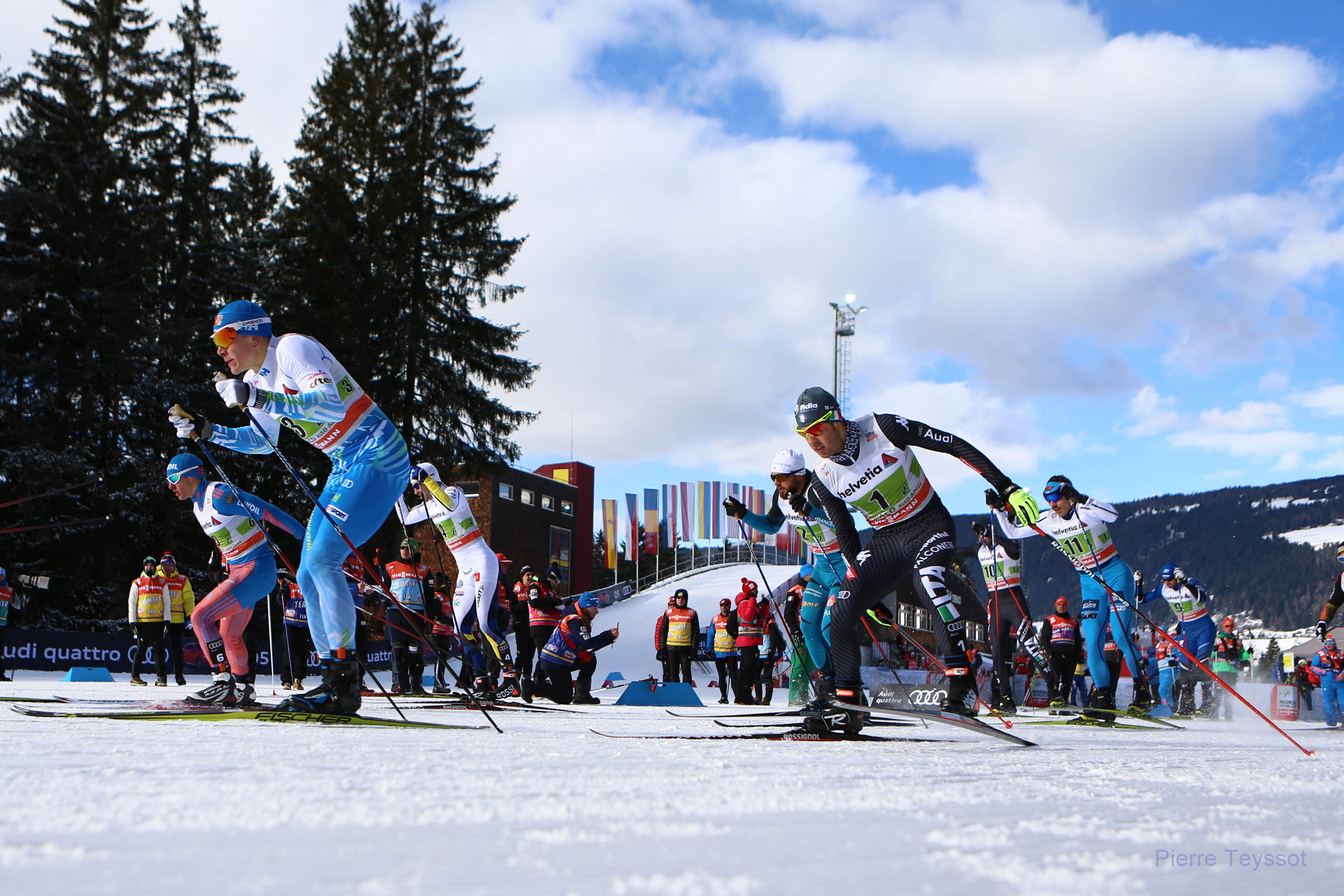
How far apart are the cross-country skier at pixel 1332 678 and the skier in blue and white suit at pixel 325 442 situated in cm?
1223

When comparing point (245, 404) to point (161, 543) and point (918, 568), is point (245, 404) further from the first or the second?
point (161, 543)

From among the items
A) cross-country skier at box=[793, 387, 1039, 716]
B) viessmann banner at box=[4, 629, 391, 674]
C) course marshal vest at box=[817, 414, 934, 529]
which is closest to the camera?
cross-country skier at box=[793, 387, 1039, 716]

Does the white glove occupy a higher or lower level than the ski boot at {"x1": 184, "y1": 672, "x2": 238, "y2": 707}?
higher

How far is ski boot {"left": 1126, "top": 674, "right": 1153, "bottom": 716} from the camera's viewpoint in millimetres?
9219

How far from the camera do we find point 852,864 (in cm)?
142

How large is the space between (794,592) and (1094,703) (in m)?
4.06

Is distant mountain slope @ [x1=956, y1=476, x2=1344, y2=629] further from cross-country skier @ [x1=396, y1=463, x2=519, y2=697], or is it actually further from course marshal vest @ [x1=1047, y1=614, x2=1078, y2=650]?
cross-country skier @ [x1=396, y1=463, x2=519, y2=697]

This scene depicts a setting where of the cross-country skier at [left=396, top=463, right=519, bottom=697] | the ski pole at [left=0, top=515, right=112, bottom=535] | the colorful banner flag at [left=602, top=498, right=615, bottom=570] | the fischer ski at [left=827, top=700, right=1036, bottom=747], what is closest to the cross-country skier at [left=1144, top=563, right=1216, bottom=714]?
the cross-country skier at [left=396, top=463, right=519, bottom=697]

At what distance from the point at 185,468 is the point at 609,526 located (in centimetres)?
4519

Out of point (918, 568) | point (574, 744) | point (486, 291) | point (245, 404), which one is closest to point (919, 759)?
point (574, 744)

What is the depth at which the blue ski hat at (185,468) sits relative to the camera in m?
6.77

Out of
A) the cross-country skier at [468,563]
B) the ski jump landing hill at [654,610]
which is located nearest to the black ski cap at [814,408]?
the cross-country skier at [468,563]

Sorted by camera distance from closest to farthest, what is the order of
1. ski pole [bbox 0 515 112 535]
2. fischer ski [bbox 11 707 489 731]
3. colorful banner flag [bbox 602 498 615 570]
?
fischer ski [bbox 11 707 489 731] < ski pole [bbox 0 515 112 535] < colorful banner flag [bbox 602 498 615 570]

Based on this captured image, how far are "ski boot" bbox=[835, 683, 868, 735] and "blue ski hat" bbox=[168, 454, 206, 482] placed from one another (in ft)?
15.5
